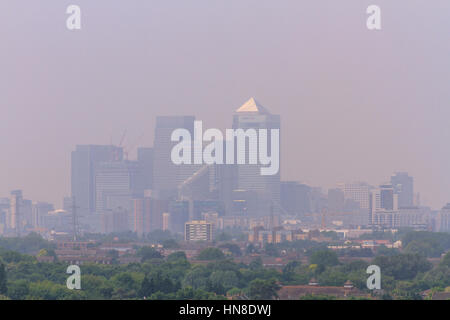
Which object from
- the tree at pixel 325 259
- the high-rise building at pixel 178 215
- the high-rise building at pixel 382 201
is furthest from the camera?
the high-rise building at pixel 178 215

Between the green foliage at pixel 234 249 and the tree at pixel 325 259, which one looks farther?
the green foliage at pixel 234 249

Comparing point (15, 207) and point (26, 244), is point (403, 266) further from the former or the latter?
point (15, 207)

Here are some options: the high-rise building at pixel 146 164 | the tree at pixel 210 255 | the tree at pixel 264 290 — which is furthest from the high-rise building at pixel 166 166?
the tree at pixel 264 290

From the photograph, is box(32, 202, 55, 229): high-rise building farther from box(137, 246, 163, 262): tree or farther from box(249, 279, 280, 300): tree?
box(249, 279, 280, 300): tree

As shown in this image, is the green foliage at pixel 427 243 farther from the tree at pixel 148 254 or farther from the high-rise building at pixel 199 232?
the high-rise building at pixel 199 232

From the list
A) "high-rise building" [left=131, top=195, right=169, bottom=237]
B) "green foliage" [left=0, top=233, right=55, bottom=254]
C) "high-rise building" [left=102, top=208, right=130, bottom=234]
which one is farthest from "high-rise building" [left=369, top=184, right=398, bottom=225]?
"green foliage" [left=0, top=233, right=55, bottom=254]
